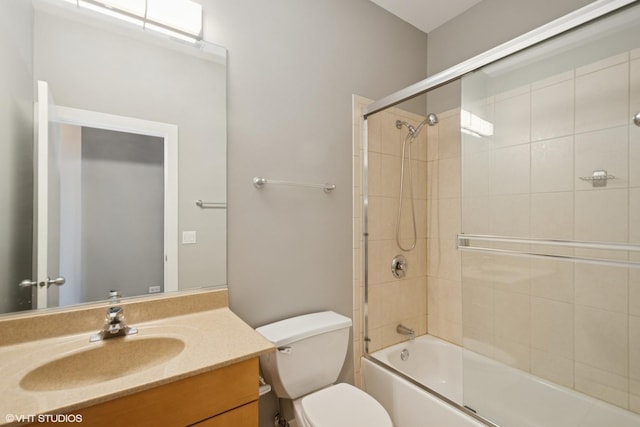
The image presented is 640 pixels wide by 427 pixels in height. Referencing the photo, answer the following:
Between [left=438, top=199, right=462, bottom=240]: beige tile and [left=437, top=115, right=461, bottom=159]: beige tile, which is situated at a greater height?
[left=437, top=115, right=461, bottom=159]: beige tile

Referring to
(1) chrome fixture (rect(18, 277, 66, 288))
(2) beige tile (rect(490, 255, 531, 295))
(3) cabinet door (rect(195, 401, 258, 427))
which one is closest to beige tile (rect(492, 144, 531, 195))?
(2) beige tile (rect(490, 255, 531, 295))

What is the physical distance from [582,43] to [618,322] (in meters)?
1.14

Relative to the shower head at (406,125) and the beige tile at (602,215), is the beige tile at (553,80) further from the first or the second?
the shower head at (406,125)

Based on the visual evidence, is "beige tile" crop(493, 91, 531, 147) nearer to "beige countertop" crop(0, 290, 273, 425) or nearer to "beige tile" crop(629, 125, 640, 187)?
"beige tile" crop(629, 125, 640, 187)

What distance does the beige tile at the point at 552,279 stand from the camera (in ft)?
4.36

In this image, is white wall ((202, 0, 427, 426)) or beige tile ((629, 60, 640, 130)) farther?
white wall ((202, 0, 427, 426))

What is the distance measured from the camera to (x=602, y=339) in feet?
4.20

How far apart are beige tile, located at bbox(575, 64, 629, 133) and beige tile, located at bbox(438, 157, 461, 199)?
75cm

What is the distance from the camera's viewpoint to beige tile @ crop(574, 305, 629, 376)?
122cm

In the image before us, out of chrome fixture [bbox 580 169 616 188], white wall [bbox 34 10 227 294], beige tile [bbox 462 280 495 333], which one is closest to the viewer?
white wall [bbox 34 10 227 294]

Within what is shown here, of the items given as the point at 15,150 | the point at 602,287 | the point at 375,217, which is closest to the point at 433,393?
the point at 602,287

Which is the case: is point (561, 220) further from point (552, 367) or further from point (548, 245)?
point (552, 367)

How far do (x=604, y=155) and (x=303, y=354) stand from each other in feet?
4.97

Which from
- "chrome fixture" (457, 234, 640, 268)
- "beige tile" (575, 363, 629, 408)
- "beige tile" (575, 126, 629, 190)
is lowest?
"beige tile" (575, 363, 629, 408)
